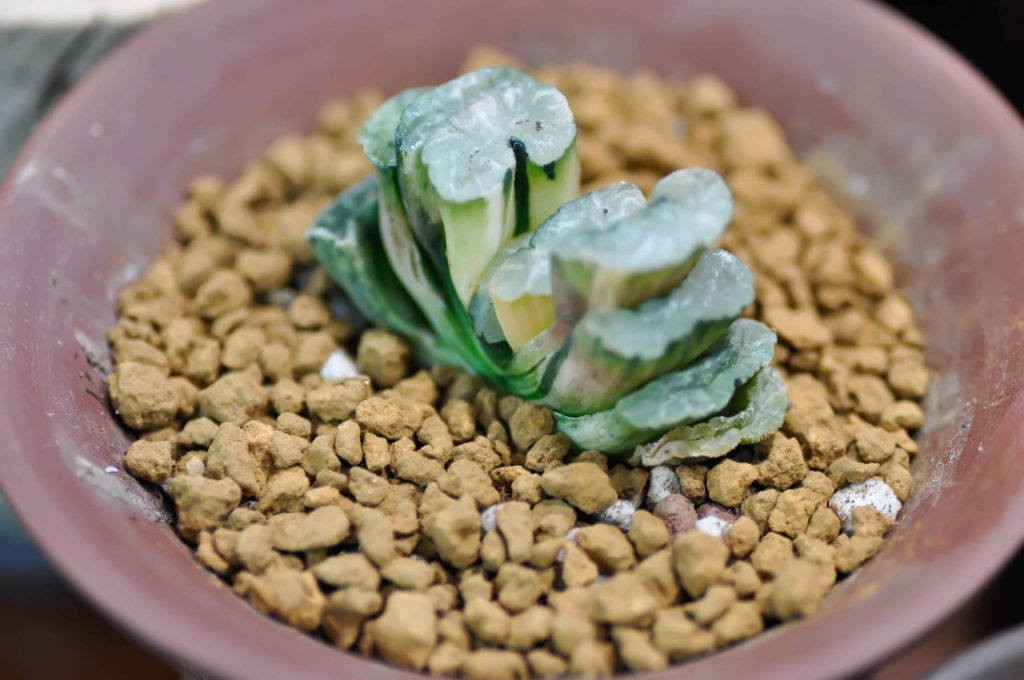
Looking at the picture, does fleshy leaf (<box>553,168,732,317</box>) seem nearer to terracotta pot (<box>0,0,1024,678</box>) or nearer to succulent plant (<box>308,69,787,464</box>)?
succulent plant (<box>308,69,787,464</box>)

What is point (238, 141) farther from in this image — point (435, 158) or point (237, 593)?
point (237, 593)

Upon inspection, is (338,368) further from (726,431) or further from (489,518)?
(726,431)

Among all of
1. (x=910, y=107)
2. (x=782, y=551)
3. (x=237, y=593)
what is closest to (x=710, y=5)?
(x=910, y=107)

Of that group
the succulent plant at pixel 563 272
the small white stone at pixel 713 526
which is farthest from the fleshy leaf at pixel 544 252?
the small white stone at pixel 713 526

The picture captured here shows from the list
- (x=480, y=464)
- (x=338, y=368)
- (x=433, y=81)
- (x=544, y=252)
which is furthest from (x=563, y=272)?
(x=433, y=81)

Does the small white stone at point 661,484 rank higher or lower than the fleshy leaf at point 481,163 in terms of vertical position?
lower

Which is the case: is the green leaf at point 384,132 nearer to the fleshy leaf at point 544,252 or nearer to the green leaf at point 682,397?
the fleshy leaf at point 544,252

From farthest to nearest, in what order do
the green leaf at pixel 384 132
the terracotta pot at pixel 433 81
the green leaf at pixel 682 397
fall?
the green leaf at pixel 384 132 < the green leaf at pixel 682 397 < the terracotta pot at pixel 433 81
